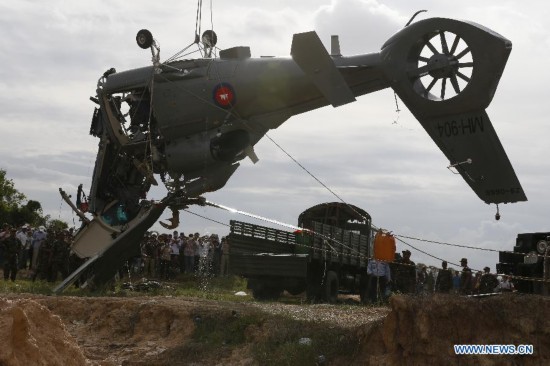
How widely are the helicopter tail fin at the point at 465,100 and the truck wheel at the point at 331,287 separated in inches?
284

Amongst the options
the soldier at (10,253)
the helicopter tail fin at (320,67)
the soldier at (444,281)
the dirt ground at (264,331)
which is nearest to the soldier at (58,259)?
the soldier at (10,253)

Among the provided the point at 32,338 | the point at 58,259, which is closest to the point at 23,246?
the point at 58,259

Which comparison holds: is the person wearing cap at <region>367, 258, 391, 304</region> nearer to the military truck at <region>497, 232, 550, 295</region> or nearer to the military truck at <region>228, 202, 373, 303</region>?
the military truck at <region>228, 202, 373, 303</region>

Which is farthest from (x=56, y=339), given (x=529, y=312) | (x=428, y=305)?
(x=529, y=312)

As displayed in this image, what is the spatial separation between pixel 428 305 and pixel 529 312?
4.76 feet

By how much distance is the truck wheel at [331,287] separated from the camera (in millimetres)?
20594

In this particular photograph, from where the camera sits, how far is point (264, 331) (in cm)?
1365

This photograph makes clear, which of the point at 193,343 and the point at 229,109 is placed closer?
the point at 193,343

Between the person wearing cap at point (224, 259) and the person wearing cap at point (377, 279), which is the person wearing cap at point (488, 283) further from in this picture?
the person wearing cap at point (224, 259)

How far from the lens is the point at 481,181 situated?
46.4 ft

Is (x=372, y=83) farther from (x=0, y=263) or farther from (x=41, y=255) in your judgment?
(x=0, y=263)

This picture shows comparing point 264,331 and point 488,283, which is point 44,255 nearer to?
point 264,331

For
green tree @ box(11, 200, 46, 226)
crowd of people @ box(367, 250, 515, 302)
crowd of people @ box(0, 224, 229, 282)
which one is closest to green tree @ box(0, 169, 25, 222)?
green tree @ box(11, 200, 46, 226)

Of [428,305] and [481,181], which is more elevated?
[481,181]
